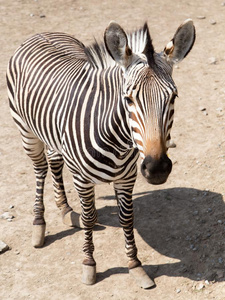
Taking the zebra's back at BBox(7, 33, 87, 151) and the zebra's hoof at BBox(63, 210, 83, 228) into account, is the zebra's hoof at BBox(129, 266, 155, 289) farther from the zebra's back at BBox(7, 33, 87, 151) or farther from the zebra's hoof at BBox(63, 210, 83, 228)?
the zebra's back at BBox(7, 33, 87, 151)

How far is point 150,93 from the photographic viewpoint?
3.83 metres

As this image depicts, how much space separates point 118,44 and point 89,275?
2641mm

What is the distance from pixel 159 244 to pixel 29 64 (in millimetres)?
2654

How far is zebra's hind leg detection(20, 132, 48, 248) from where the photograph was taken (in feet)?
19.7

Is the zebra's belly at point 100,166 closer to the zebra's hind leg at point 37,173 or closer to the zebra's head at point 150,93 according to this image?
the zebra's head at point 150,93

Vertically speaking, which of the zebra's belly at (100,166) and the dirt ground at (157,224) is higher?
the zebra's belly at (100,166)

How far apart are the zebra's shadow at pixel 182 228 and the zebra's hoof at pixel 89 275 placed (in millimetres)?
187

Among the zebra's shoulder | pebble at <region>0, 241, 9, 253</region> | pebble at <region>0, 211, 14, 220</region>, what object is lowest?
pebble at <region>0, 241, 9, 253</region>

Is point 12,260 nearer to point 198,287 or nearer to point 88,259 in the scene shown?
point 88,259

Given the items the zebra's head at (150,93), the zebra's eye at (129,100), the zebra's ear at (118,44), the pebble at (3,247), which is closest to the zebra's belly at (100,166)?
the zebra's head at (150,93)

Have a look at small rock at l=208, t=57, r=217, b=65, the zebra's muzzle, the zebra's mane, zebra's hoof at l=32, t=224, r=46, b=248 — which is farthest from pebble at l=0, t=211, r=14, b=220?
small rock at l=208, t=57, r=217, b=65

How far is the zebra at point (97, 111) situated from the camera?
3895 millimetres

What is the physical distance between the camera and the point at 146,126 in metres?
3.86

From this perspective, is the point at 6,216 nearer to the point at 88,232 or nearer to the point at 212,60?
the point at 88,232
